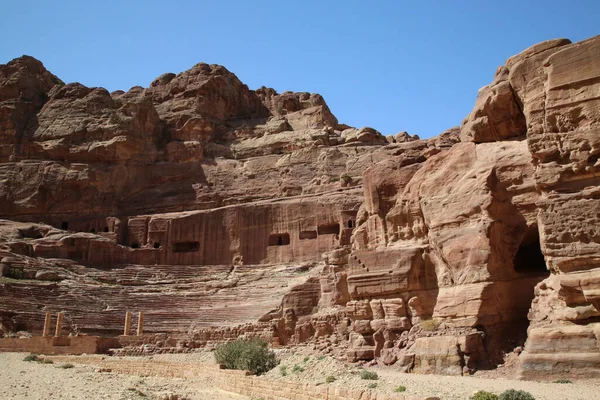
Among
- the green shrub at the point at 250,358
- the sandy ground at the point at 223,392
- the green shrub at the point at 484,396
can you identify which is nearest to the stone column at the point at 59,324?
the sandy ground at the point at 223,392

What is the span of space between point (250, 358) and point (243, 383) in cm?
416

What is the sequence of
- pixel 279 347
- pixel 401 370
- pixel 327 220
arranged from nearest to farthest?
1. pixel 401 370
2. pixel 279 347
3. pixel 327 220

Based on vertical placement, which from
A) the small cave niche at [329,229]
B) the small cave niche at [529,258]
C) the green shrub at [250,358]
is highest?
the small cave niche at [329,229]

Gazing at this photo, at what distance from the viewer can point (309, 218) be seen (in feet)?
127

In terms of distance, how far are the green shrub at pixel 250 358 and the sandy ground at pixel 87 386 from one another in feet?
5.73

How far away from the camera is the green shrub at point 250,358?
20.7 m

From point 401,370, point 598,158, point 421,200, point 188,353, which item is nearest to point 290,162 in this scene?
point 188,353

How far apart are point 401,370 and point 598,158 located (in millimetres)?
8303

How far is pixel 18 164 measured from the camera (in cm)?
4919

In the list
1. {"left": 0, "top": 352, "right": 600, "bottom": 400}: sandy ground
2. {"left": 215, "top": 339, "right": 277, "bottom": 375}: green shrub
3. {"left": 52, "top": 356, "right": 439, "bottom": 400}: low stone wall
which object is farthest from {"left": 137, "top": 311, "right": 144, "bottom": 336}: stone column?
{"left": 215, "top": 339, "right": 277, "bottom": 375}: green shrub

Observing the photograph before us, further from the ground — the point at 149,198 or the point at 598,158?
the point at 149,198

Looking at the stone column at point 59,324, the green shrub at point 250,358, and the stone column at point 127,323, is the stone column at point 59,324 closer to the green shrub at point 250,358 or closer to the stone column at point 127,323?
the stone column at point 127,323

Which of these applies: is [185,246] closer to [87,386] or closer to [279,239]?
[279,239]

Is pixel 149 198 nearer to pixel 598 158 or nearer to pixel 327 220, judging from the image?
pixel 327 220
